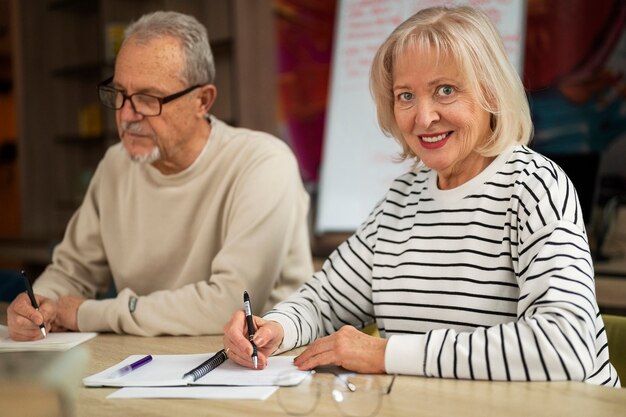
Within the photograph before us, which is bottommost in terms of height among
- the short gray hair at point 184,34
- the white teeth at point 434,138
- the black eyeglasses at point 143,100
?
the white teeth at point 434,138

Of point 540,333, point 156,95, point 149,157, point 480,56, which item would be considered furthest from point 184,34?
point 540,333

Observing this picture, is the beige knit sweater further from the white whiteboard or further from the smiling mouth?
the white whiteboard

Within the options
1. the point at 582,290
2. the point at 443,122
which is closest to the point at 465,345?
the point at 582,290

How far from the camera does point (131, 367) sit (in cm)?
137

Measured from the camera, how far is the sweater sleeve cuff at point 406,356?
1.23 m

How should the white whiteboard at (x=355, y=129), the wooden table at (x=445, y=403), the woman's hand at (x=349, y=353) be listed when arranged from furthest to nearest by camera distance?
1. the white whiteboard at (x=355, y=129)
2. the woman's hand at (x=349, y=353)
3. the wooden table at (x=445, y=403)

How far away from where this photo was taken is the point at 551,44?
3459mm

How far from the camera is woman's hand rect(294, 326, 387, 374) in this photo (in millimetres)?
1261

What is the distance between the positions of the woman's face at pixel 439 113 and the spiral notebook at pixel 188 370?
0.51m

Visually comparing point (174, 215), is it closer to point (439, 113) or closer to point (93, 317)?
point (93, 317)

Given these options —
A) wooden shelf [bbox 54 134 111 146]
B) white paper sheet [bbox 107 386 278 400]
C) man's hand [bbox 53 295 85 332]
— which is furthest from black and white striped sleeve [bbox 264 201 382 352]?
wooden shelf [bbox 54 134 111 146]

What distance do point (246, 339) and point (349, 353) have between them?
209 mm

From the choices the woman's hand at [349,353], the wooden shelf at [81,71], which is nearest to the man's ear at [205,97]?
the woman's hand at [349,353]

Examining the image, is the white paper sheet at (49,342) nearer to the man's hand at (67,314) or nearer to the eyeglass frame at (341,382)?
the man's hand at (67,314)
